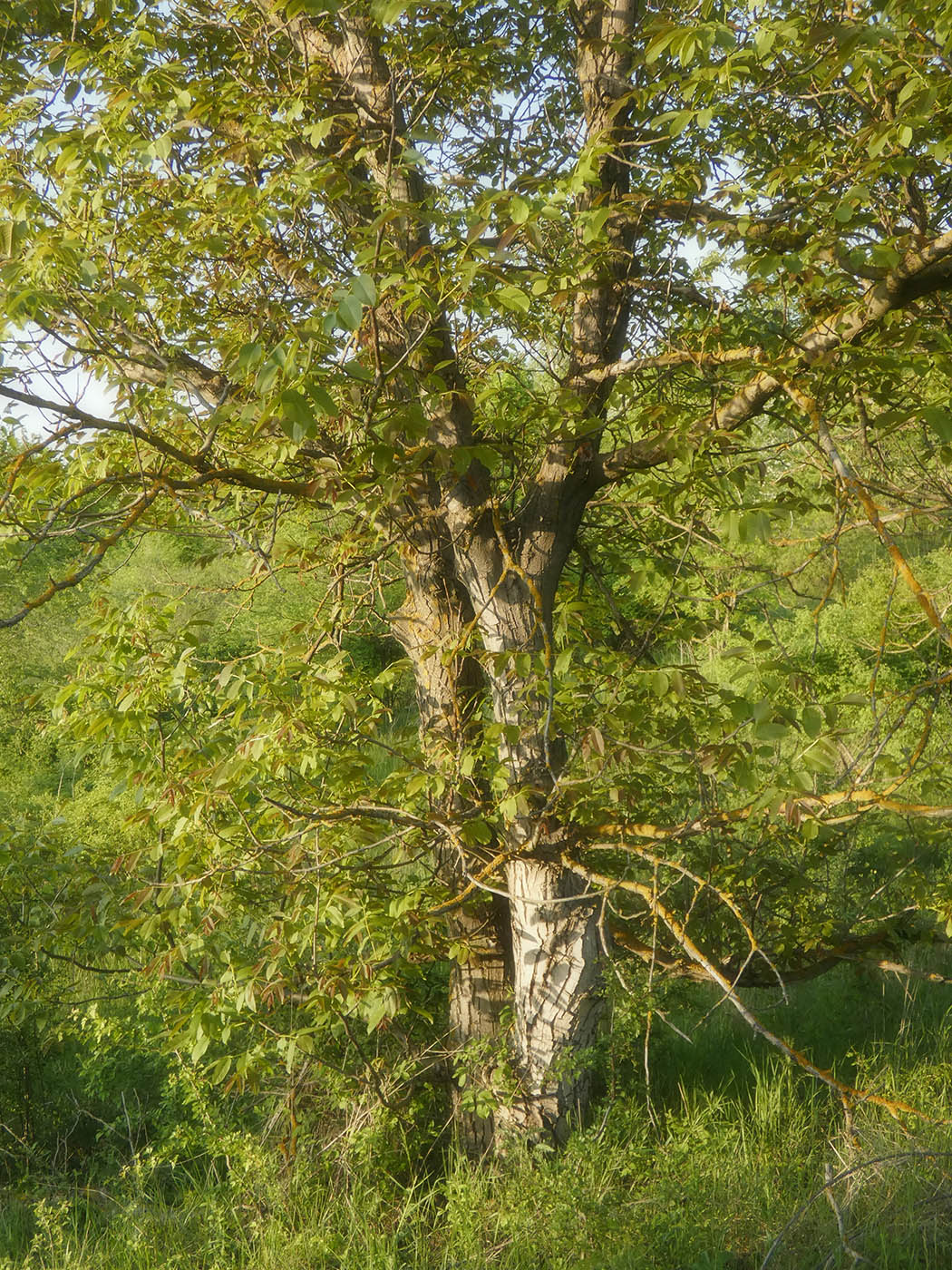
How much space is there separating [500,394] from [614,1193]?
283 cm

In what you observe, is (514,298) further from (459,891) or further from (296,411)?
(459,891)

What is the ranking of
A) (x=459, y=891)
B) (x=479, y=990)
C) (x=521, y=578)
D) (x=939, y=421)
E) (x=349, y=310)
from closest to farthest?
(x=349, y=310) → (x=939, y=421) → (x=521, y=578) → (x=459, y=891) → (x=479, y=990)

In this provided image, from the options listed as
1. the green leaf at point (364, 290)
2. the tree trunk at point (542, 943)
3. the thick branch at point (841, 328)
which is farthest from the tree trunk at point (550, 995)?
the green leaf at point (364, 290)

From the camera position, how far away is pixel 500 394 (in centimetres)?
375

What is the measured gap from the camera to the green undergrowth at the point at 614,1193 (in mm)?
2939

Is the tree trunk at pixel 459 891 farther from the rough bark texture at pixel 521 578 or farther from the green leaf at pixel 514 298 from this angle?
the green leaf at pixel 514 298

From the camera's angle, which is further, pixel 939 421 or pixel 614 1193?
pixel 614 1193

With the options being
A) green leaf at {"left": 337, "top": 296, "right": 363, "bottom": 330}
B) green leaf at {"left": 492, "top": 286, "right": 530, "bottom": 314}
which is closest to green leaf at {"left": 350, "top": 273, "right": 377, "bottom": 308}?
green leaf at {"left": 337, "top": 296, "right": 363, "bottom": 330}

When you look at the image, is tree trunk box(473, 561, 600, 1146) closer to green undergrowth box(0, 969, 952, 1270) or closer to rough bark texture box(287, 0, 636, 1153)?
rough bark texture box(287, 0, 636, 1153)

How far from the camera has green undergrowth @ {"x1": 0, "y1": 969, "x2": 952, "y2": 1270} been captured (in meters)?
2.94

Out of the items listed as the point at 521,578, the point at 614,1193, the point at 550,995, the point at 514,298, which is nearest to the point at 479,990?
the point at 550,995

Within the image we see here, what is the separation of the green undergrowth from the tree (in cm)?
38

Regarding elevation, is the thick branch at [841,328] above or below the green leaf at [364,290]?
above

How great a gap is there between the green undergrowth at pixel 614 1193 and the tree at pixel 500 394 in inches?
15.0
